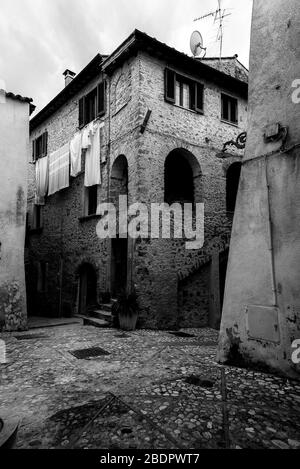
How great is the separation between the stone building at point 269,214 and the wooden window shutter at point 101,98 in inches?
235

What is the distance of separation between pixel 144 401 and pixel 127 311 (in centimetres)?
444

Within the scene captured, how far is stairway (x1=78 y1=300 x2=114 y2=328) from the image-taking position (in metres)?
8.09

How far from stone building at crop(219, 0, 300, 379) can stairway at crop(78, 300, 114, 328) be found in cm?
409

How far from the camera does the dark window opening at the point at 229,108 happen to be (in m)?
10.7

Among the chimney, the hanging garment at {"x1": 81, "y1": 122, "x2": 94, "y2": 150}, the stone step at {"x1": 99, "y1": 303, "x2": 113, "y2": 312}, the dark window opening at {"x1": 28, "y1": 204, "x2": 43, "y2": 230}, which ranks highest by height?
the chimney

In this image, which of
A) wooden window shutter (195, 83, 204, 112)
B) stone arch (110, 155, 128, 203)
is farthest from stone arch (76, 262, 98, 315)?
wooden window shutter (195, 83, 204, 112)

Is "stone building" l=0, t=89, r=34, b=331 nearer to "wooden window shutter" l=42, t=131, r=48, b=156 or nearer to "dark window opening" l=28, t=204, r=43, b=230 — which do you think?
"wooden window shutter" l=42, t=131, r=48, b=156

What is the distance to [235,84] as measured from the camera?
1056 cm

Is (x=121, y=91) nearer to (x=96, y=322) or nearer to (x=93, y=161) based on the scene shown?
(x=93, y=161)

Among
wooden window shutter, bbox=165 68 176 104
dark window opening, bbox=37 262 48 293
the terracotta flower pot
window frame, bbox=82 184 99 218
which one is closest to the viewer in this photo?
the terracotta flower pot

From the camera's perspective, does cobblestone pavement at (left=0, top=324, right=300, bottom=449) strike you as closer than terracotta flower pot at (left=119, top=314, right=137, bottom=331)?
Yes

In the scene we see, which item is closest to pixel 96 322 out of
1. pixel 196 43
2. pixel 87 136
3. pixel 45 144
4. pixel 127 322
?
pixel 127 322

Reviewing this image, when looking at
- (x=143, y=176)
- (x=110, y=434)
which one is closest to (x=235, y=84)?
(x=143, y=176)

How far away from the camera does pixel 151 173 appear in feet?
27.5
